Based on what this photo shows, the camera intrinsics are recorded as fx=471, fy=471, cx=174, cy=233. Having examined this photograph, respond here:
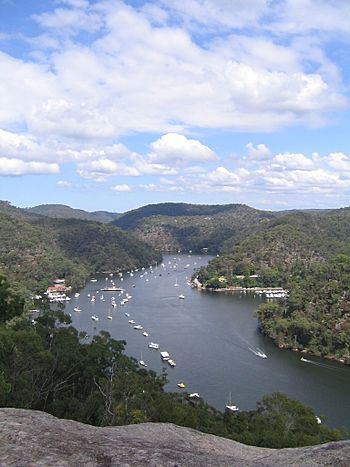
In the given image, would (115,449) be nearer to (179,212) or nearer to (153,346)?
(153,346)

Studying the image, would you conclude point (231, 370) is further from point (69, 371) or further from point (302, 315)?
point (69, 371)

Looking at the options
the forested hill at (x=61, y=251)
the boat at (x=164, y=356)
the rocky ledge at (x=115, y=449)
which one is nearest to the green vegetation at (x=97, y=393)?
the rocky ledge at (x=115, y=449)

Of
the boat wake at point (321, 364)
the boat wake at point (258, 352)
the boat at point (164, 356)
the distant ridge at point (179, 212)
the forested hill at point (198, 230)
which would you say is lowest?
the boat wake at point (321, 364)

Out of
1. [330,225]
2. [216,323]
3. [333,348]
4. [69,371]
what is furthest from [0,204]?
[69,371]

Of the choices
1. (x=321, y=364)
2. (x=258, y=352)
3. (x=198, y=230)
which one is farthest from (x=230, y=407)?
(x=198, y=230)

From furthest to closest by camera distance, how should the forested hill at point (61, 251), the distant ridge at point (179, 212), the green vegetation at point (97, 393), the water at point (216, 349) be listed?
1. the distant ridge at point (179, 212)
2. the forested hill at point (61, 251)
3. the water at point (216, 349)
4. the green vegetation at point (97, 393)

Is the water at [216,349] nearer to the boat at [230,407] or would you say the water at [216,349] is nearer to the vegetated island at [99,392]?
the boat at [230,407]
